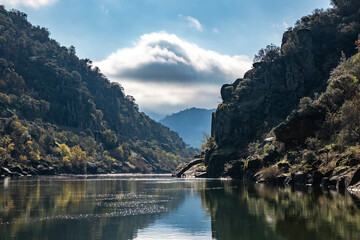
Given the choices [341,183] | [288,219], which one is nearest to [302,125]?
[341,183]

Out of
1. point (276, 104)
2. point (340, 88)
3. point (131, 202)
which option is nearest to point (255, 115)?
point (276, 104)

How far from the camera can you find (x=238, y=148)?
625 ft

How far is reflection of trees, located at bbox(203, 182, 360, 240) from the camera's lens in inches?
1471

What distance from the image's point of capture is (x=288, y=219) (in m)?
46.2

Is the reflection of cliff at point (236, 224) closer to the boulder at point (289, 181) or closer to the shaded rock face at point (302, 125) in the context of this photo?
the boulder at point (289, 181)

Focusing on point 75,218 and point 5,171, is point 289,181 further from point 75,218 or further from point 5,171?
point 5,171

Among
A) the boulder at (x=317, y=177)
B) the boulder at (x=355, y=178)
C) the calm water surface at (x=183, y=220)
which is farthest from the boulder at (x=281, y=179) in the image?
the calm water surface at (x=183, y=220)

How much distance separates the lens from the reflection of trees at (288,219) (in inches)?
1471

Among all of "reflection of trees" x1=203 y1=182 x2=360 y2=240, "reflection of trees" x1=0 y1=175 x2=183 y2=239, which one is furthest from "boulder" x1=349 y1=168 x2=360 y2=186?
"reflection of trees" x1=0 y1=175 x2=183 y2=239

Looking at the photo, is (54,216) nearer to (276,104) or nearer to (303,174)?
(303,174)

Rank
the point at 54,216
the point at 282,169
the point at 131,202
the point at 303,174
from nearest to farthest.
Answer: the point at 54,216 < the point at 131,202 < the point at 303,174 < the point at 282,169

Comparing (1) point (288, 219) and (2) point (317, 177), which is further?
(2) point (317, 177)

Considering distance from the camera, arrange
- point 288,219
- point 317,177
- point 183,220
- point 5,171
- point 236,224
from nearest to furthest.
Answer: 1. point 236,224
2. point 288,219
3. point 183,220
4. point 317,177
5. point 5,171

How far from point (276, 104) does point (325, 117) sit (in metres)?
78.2
